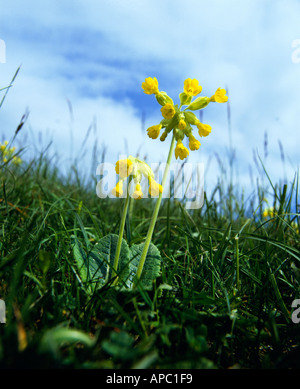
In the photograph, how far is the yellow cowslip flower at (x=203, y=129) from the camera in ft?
6.51

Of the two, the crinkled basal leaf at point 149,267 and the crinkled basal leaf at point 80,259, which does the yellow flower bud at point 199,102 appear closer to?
the crinkled basal leaf at point 149,267

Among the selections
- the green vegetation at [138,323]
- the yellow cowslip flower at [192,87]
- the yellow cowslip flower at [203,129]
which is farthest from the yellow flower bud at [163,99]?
the green vegetation at [138,323]

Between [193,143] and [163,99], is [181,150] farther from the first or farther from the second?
[163,99]

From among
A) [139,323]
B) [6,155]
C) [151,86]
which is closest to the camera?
[139,323]

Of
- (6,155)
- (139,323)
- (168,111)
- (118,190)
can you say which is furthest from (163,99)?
(6,155)

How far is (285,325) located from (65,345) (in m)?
1.07

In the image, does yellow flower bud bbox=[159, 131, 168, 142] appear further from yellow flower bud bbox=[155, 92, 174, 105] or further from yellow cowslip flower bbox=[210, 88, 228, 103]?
yellow cowslip flower bbox=[210, 88, 228, 103]

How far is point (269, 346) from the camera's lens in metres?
1.69

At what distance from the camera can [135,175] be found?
1852 millimetres

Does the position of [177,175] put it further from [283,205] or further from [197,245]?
[197,245]

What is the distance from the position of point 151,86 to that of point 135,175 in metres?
0.52

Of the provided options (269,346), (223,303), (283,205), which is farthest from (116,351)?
(283,205)

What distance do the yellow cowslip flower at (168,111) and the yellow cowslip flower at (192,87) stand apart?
14 centimetres

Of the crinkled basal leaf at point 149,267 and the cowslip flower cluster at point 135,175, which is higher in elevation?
the cowslip flower cluster at point 135,175
